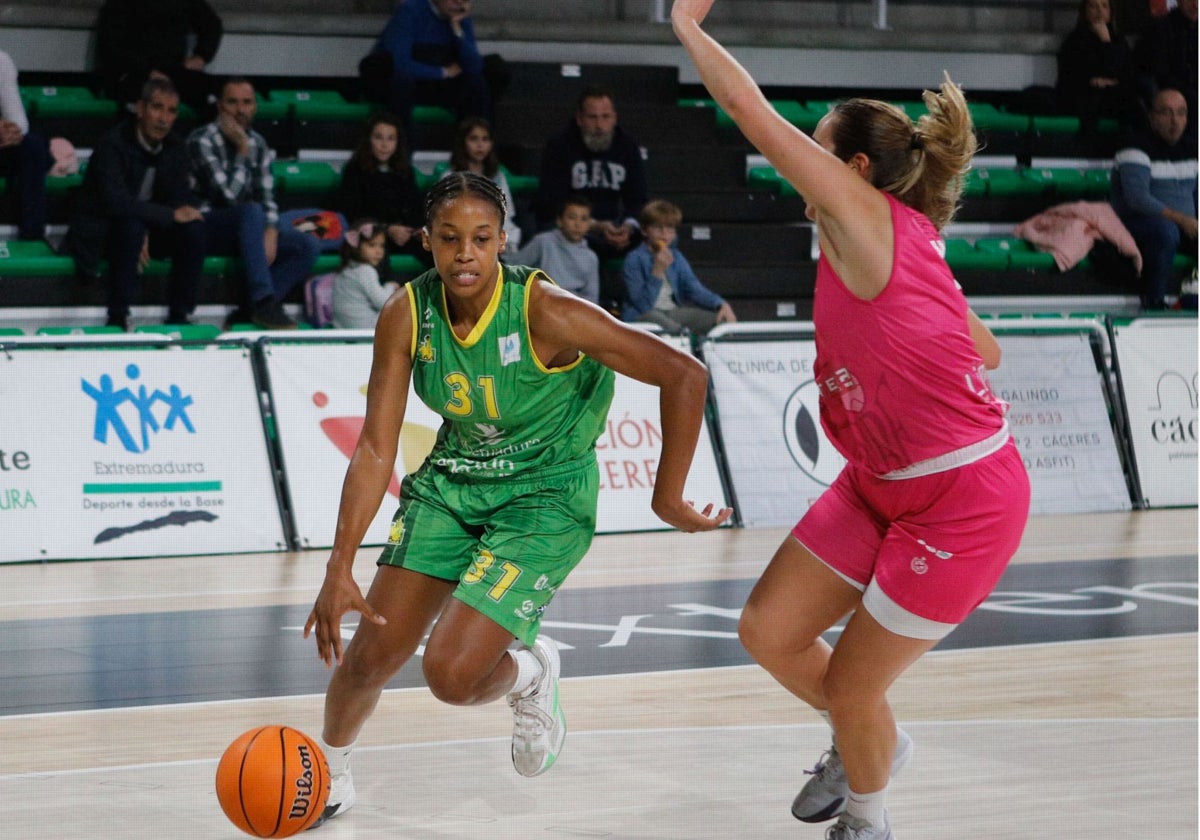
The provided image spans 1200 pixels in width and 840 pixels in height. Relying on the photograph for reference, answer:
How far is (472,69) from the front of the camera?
1248 centimetres

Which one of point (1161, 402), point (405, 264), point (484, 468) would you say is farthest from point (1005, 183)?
point (484, 468)

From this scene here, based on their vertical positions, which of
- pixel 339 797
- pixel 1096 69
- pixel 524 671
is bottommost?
pixel 339 797

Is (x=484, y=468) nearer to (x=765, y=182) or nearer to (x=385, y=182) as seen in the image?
(x=385, y=182)

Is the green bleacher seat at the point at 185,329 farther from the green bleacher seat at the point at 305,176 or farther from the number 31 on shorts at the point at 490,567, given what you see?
the number 31 on shorts at the point at 490,567

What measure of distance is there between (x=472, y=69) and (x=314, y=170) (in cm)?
136

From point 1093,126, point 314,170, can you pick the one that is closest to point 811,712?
point 314,170

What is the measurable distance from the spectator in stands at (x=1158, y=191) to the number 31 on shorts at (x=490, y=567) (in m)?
10.5

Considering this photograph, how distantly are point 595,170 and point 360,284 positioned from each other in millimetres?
2320

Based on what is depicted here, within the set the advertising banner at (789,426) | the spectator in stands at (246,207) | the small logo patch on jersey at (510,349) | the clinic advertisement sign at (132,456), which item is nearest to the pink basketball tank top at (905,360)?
the small logo patch on jersey at (510,349)

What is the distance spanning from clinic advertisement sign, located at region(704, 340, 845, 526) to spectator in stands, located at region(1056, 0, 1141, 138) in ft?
19.9

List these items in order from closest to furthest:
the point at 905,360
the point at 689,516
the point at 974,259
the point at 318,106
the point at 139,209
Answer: the point at 905,360 → the point at 689,516 → the point at 139,209 → the point at 318,106 → the point at 974,259

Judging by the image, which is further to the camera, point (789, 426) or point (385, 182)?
point (385, 182)

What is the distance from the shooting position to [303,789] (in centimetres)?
398

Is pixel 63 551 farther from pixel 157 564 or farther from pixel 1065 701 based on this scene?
pixel 1065 701
